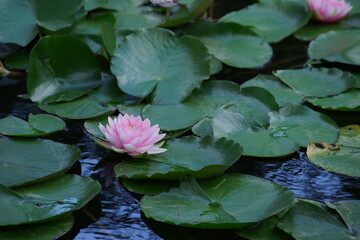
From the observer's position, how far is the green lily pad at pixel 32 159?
1541 mm

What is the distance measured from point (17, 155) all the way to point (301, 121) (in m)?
0.98

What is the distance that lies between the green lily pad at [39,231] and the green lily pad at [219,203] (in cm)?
22

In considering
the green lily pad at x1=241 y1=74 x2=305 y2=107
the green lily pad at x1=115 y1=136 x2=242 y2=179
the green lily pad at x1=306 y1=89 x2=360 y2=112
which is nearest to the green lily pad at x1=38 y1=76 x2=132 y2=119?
the green lily pad at x1=115 y1=136 x2=242 y2=179

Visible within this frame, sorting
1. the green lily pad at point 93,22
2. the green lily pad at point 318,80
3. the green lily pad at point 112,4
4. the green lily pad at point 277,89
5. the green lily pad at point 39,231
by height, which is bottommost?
the green lily pad at point 39,231

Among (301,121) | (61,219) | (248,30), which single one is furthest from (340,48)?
(61,219)

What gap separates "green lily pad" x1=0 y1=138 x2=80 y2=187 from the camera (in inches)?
60.7

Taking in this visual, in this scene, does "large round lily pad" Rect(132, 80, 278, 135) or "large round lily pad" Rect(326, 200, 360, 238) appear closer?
"large round lily pad" Rect(326, 200, 360, 238)

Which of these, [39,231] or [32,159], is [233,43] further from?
[39,231]

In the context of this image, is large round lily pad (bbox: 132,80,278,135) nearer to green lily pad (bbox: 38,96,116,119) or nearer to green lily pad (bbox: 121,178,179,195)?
green lily pad (bbox: 38,96,116,119)

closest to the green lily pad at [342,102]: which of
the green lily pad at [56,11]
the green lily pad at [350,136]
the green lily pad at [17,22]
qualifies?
the green lily pad at [350,136]

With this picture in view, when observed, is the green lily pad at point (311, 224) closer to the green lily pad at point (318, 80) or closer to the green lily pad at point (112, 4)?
the green lily pad at point (318, 80)

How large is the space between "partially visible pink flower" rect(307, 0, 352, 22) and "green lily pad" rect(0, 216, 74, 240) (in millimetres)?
1953

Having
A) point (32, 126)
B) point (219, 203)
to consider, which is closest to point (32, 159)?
point (32, 126)

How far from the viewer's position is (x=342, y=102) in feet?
6.88
